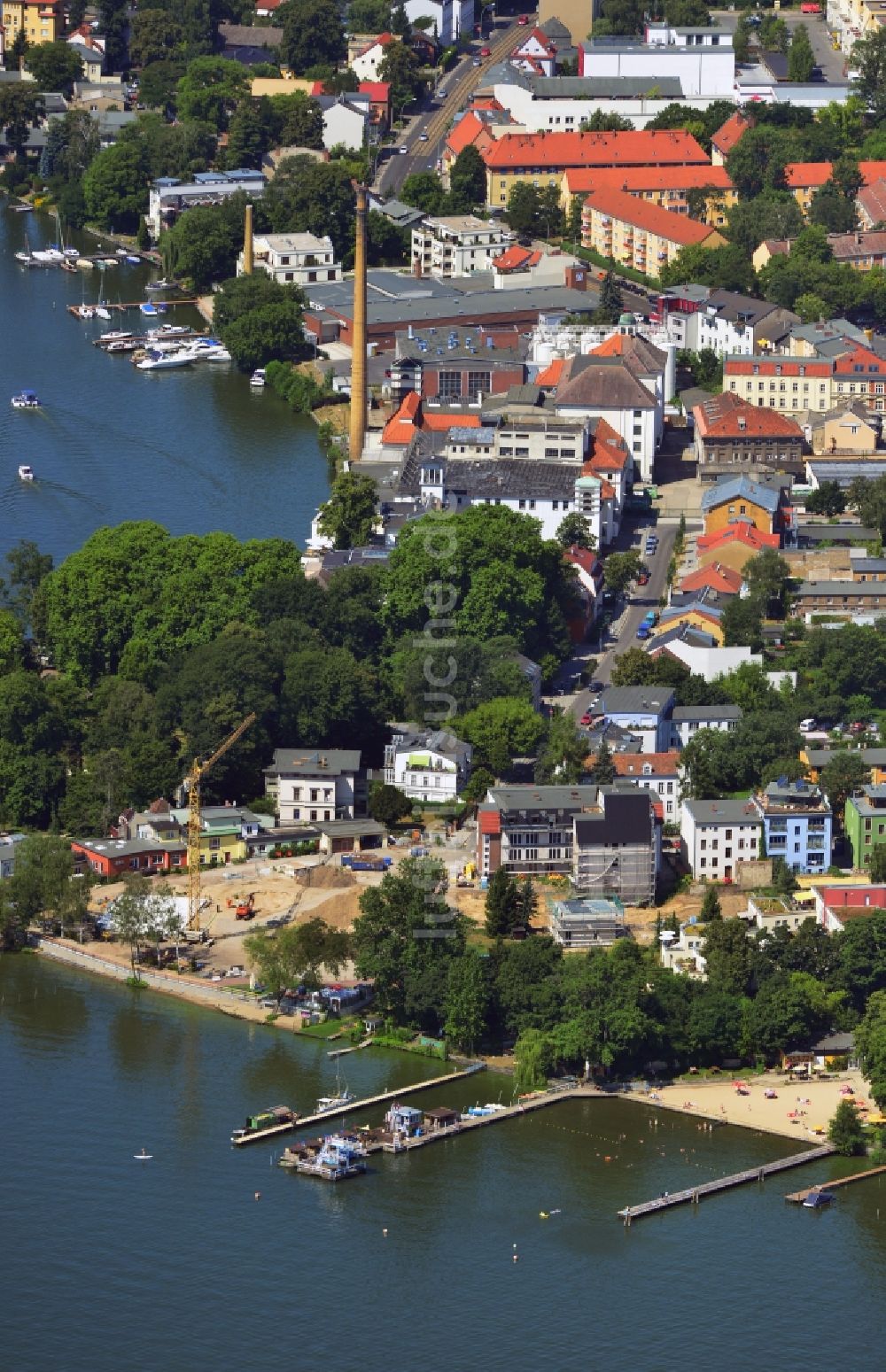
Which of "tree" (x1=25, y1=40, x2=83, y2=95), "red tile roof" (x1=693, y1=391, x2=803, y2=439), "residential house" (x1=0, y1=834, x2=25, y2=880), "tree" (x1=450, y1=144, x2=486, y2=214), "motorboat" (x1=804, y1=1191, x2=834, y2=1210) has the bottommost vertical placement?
"motorboat" (x1=804, y1=1191, x2=834, y2=1210)

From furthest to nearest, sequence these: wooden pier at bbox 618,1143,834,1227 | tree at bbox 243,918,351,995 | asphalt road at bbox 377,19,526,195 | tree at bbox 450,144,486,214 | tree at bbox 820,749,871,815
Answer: asphalt road at bbox 377,19,526,195 → tree at bbox 450,144,486,214 → tree at bbox 820,749,871,815 → tree at bbox 243,918,351,995 → wooden pier at bbox 618,1143,834,1227

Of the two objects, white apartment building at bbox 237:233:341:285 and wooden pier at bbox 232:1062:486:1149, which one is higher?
white apartment building at bbox 237:233:341:285

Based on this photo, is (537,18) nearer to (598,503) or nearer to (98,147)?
(98,147)

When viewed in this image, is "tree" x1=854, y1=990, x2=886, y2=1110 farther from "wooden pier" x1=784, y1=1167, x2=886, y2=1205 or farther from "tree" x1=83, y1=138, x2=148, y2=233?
"tree" x1=83, y1=138, x2=148, y2=233

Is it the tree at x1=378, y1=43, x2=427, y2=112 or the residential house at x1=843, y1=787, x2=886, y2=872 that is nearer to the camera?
the residential house at x1=843, y1=787, x2=886, y2=872

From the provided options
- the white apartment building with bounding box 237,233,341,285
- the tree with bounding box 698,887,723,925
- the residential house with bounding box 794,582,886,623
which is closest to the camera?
the tree with bounding box 698,887,723,925

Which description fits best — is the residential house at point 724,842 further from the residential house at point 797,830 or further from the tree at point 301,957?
the tree at point 301,957

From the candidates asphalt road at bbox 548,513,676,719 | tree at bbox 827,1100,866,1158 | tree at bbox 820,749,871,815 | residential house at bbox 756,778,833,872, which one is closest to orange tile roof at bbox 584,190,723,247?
asphalt road at bbox 548,513,676,719
